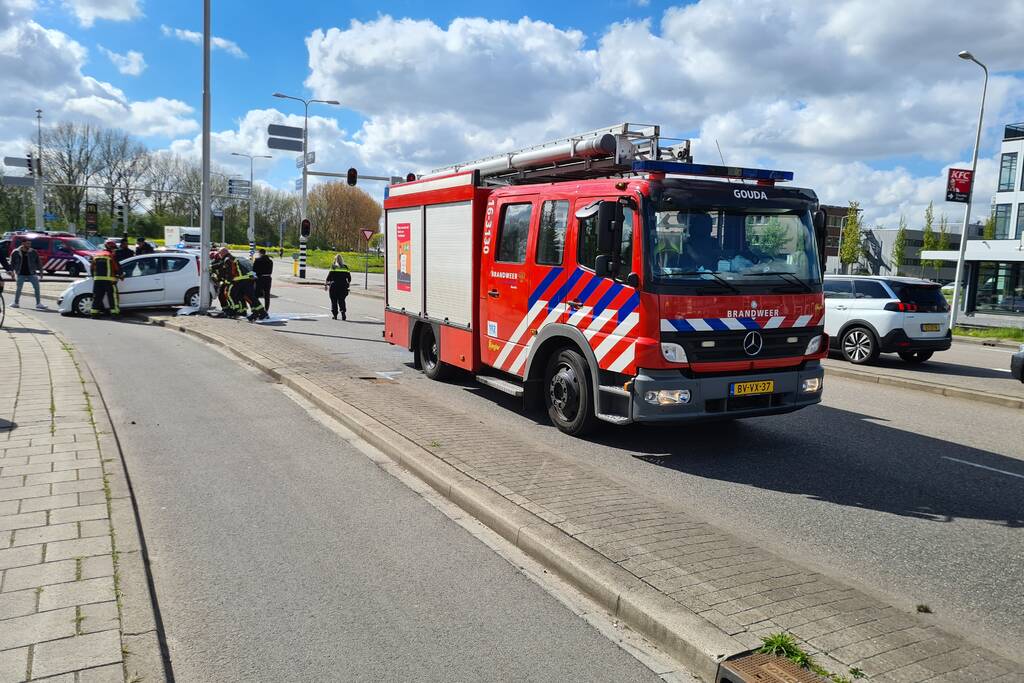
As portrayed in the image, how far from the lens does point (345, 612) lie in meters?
3.70

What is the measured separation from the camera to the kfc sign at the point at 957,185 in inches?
908

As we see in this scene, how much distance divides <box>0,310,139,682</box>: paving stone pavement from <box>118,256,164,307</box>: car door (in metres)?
11.0

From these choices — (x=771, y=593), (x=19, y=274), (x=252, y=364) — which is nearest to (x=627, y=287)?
(x=771, y=593)

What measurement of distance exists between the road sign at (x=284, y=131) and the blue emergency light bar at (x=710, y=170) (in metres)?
29.8

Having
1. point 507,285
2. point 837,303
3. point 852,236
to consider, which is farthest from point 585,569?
point 852,236

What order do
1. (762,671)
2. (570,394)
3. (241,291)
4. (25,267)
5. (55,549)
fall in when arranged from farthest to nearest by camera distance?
(25,267), (241,291), (570,394), (55,549), (762,671)

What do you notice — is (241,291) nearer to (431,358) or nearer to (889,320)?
(431,358)

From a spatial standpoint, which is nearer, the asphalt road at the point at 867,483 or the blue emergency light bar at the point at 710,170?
A: the asphalt road at the point at 867,483

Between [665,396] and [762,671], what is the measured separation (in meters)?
3.29

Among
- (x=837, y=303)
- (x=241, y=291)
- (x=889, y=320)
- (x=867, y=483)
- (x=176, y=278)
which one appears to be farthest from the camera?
(x=176, y=278)

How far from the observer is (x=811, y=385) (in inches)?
274

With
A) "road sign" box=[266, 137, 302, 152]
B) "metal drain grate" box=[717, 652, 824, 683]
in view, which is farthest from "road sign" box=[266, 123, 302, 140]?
"metal drain grate" box=[717, 652, 824, 683]

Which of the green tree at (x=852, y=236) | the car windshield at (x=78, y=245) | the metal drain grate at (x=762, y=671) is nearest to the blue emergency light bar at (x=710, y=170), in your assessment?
the metal drain grate at (x=762, y=671)

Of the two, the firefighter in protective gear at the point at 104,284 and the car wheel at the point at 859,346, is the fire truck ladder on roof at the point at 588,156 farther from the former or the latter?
the firefighter in protective gear at the point at 104,284
